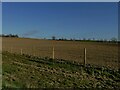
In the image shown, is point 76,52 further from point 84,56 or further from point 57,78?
point 57,78

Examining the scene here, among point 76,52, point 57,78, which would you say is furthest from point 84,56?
point 76,52

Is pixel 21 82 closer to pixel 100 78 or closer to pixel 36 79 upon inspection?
pixel 36 79

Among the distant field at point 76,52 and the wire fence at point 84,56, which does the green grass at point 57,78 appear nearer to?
the wire fence at point 84,56

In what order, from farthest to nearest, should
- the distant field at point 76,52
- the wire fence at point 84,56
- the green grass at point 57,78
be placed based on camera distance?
the distant field at point 76,52 → the wire fence at point 84,56 → the green grass at point 57,78

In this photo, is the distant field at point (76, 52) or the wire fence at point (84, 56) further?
the distant field at point (76, 52)

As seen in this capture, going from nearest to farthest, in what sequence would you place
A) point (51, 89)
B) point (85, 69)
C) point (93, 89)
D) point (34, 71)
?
point (51, 89), point (93, 89), point (34, 71), point (85, 69)

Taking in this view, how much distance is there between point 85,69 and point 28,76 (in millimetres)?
4873

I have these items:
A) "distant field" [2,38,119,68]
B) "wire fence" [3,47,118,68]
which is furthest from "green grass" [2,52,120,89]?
"distant field" [2,38,119,68]

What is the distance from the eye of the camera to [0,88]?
11.2 meters

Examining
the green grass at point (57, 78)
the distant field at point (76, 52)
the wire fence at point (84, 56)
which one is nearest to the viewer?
the green grass at point (57, 78)

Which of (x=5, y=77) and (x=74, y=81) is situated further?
(x=74, y=81)

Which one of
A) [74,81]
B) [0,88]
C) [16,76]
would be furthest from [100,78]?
[0,88]

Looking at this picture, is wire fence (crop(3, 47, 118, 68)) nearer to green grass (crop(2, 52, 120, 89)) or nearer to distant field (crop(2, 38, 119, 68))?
distant field (crop(2, 38, 119, 68))

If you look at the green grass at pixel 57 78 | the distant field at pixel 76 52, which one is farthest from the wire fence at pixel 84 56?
the green grass at pixel 57 78
